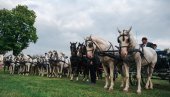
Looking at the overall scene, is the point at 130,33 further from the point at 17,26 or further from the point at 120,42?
the point at 17,26

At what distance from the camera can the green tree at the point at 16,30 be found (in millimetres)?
64375

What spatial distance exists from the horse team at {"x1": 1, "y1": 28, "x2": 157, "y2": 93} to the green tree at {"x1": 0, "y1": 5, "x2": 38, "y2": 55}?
83.3ft

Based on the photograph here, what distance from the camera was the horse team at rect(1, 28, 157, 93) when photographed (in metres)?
15.4

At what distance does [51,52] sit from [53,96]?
17652mm

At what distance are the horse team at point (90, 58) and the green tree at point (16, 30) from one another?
83.3 feet

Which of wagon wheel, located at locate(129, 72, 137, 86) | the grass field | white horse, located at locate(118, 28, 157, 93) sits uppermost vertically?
white horse, located at locate(118, 28, 157, 93)

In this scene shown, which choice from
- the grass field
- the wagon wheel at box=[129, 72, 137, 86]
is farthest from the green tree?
the grass field

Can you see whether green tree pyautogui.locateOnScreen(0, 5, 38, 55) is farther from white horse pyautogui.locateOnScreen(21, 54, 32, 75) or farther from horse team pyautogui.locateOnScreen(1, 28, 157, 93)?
white horse pyautogui.locateOnScreen(21, 54, 32, 75)

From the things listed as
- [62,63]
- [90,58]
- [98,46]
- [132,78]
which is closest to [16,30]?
[62,63]

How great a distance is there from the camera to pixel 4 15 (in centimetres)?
6750

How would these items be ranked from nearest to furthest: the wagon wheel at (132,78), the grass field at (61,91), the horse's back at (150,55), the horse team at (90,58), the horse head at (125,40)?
Result: the grass field at (61,91)
the horse head at (125,40)
the horse team at (90,58)
the horse's back at (150,55)
the wagon wheel at (132,78)

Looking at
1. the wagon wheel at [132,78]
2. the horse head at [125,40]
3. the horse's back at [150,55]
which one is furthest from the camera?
the wagon wheel at [132,78]

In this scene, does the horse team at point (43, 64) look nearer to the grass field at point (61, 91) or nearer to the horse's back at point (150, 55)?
the grass field at point (61, 91)

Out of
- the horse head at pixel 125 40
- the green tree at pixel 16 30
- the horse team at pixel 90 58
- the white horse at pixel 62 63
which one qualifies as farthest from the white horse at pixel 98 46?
the green tree at pixel 16 30
